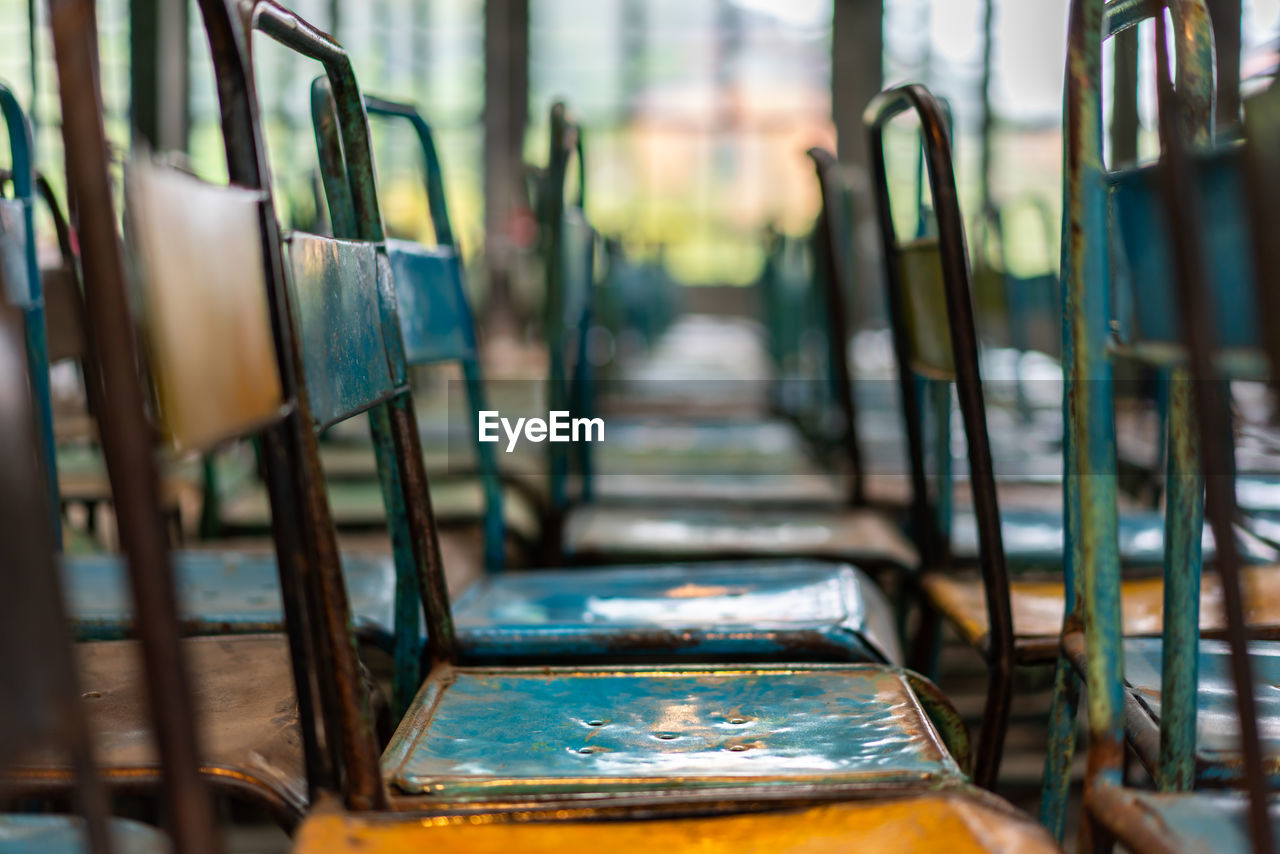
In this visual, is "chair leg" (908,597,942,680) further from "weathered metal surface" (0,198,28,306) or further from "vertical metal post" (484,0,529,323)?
"vertical metal post" (484,0,529,323)

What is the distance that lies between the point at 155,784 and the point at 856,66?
10.5 m

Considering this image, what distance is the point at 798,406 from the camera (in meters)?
3.61

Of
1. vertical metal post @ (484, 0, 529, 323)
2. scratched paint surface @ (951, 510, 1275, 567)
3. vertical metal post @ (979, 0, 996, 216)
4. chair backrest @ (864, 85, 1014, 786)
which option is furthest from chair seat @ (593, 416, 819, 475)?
vertical metal post @ (484, 0, 529, 323)

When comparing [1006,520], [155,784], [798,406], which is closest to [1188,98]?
[155,784]

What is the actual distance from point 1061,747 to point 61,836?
Answer: 29.3 inches

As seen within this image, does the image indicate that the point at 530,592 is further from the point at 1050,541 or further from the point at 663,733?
the point at 1050,541

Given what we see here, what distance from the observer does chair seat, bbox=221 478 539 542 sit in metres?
1.70

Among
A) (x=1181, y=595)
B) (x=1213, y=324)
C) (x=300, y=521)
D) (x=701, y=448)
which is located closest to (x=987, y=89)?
(x=701, y=448)

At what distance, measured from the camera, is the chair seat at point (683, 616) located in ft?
3.44

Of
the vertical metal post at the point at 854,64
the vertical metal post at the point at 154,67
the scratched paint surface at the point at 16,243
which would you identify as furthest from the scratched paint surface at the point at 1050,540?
the vertical metal post at the point at 854,64

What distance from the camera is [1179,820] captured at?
2.11ft

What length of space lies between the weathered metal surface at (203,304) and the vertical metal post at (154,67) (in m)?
8.45

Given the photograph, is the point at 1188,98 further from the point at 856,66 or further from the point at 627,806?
the point at 856,66

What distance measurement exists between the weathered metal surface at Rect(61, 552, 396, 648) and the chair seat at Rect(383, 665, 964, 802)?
0.63 feet
